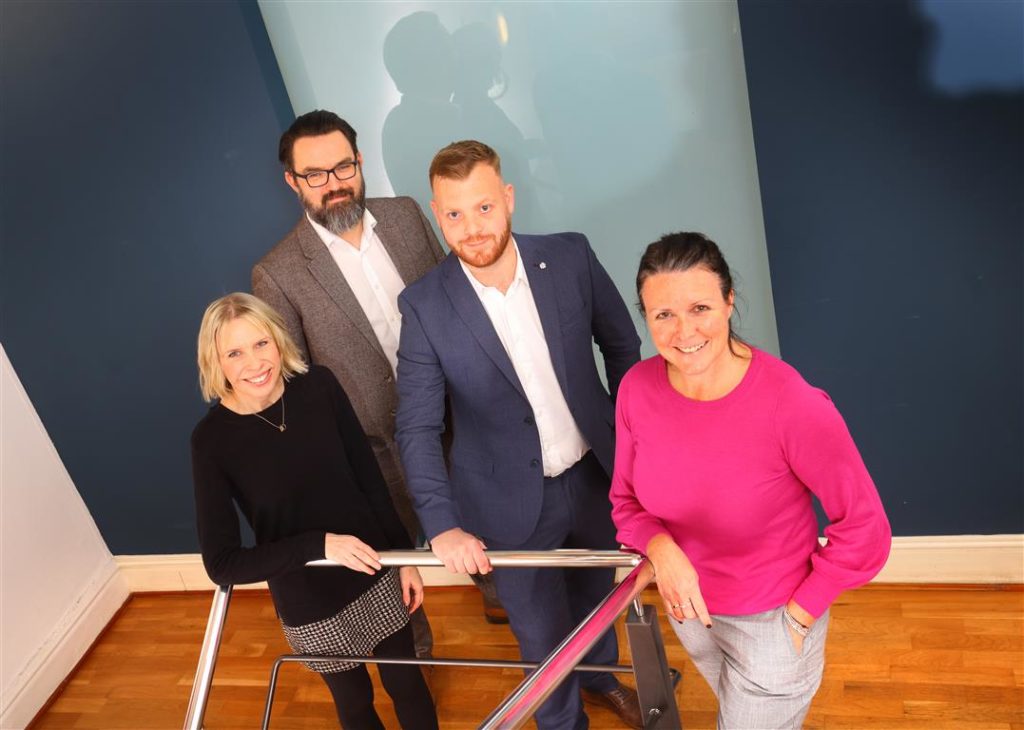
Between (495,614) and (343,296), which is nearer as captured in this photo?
(343,296)

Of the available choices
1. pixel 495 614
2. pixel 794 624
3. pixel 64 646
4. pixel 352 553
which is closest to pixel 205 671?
pixel 352 553

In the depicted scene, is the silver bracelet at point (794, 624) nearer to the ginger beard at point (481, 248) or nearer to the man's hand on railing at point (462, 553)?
the man's hand on railing at point (462, 553)

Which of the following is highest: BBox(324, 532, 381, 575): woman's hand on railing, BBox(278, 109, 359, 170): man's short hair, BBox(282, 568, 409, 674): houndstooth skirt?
BBox(278, 109, 359, 170): man's short hair

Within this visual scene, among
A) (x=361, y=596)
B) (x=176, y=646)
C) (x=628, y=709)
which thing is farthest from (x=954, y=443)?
(x=176, y=646)

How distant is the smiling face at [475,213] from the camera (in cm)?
215

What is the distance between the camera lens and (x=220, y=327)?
90.4 inches

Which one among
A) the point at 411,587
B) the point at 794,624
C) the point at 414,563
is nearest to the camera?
the point at 794,624

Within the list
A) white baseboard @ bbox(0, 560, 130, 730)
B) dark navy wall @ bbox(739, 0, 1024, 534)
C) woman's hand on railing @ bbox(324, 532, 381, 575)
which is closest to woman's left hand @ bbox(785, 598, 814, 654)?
woman's hand on railing @ bbox(324, 532, 381, 575)

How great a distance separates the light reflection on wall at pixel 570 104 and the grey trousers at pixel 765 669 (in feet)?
4.37

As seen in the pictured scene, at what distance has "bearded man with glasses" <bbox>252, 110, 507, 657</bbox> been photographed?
2.60 metres

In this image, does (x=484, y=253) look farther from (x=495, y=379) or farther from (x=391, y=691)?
(x=391, y=691)

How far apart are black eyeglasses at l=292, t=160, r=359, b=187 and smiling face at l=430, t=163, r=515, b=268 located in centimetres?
49

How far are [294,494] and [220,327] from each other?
402mm

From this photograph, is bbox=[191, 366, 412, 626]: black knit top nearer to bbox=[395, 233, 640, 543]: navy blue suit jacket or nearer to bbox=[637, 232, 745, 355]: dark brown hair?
bbox=[395, 233, 640, 543]: navy blue suit jacket
